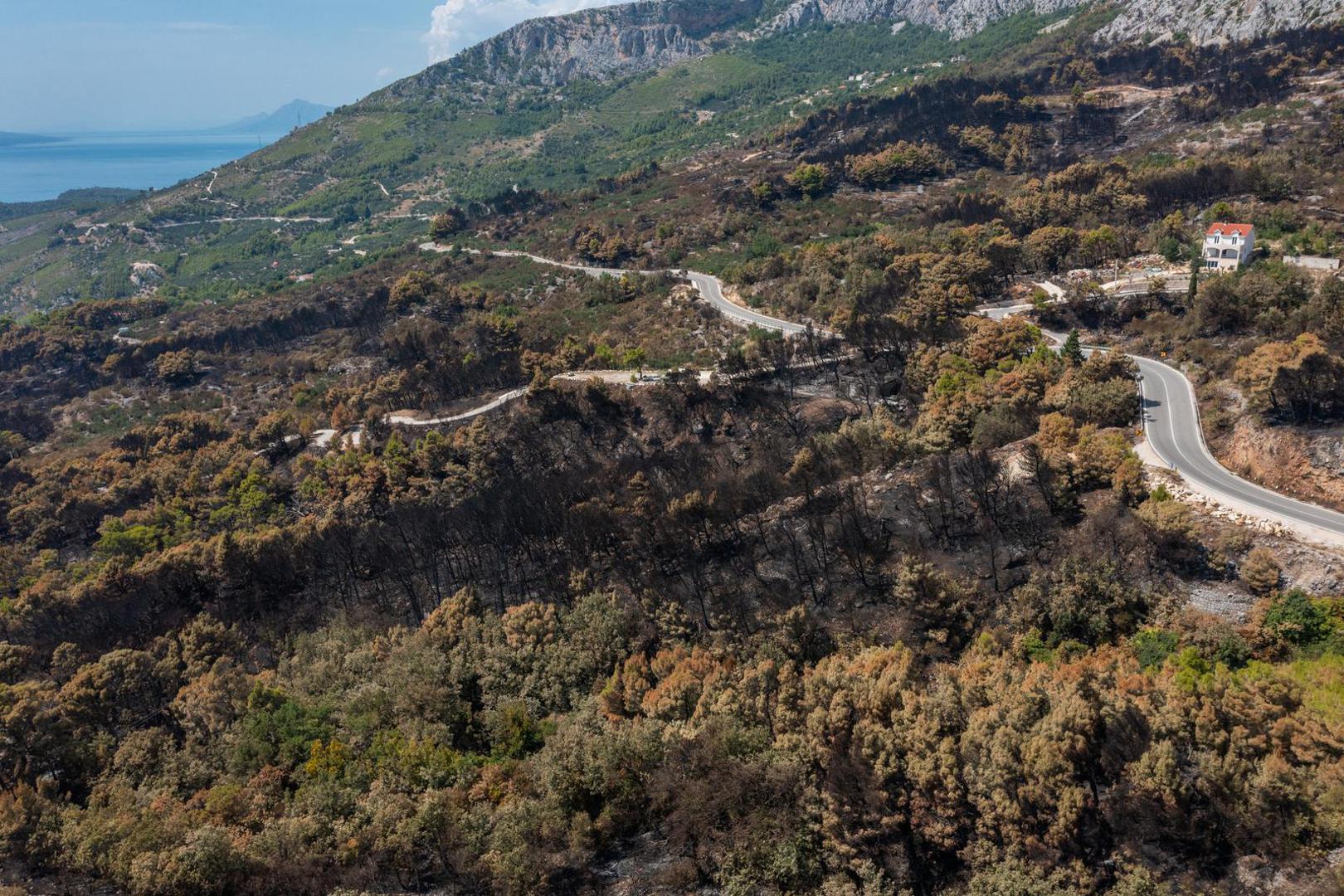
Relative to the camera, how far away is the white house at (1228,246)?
2413 inches

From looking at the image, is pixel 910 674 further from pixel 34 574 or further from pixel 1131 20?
pixel 1131 20

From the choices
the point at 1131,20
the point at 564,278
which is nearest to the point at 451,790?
the point at 564,278

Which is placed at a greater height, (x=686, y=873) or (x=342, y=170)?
(x=342, y=170)

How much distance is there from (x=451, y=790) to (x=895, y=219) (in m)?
87.6

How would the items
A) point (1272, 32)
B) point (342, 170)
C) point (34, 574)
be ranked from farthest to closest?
1. point (342, 170)
2. point (1272, 32)
3. point (34, 574)

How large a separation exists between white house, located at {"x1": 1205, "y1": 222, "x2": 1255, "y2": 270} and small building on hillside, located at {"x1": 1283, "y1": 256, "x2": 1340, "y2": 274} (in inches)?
116

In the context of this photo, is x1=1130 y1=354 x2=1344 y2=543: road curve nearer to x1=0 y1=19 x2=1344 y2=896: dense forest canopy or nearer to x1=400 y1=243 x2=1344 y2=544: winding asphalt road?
x1=400 y1=243 x2=1344 y2=544: winding asphalt road

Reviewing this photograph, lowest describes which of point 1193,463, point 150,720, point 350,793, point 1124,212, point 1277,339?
point 150,720

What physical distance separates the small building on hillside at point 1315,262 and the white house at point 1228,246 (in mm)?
2952

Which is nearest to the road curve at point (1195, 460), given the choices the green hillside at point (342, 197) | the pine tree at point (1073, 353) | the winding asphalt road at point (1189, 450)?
the winding asphalt road at point (1189, 450)

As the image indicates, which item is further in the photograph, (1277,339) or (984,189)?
(984,189)

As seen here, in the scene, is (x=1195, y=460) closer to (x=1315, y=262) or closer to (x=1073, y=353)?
(x=1073, y=353)

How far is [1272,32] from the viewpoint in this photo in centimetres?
11844

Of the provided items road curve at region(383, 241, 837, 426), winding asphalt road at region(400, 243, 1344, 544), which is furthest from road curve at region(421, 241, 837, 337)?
winding asphalt road at region(400, 243, 1344, 544)
